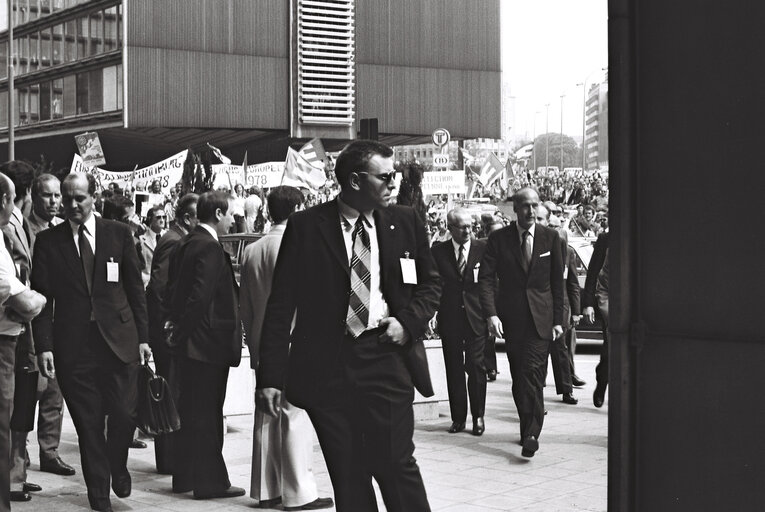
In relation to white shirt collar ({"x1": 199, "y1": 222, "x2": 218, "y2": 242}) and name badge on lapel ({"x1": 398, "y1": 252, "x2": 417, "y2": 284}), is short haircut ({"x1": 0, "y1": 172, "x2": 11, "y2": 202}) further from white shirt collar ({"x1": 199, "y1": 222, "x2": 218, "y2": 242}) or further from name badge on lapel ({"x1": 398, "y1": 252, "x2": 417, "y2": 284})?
name badge on lapel ({"x1": 398, "y1": 252, "x2": 417, "y2": 284})

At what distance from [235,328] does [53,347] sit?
1.18 m

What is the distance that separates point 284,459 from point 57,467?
1972 mm

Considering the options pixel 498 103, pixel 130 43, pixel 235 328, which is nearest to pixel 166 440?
pixel 235 328

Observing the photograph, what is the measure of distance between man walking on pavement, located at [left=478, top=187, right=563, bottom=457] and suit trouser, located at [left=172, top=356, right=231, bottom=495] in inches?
95.9

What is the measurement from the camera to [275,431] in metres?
7.75

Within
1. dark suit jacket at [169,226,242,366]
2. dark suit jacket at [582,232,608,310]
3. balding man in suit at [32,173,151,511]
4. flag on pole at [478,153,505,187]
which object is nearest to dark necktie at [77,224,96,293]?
balding man in suit at [32,173,151,511]

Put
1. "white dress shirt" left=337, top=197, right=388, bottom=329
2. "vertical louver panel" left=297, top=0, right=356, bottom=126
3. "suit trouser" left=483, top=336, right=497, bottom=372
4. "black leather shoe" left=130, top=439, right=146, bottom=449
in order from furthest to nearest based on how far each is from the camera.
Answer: "vertical louver panel" left=297, top=0, right=356, bottom=126, "suit trouser" left=483, top=336, right=497, bottom=372, "black leather shoe" left=130, top=439, right=146, bottom=449, "white dress shirt" left=337, top=197, right=388, bottom=329

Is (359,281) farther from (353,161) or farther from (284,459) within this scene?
(284,459)

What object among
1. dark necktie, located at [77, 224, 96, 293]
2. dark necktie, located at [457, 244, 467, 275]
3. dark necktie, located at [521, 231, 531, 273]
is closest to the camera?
dark necktie, located at [77, 224, 96, 293]

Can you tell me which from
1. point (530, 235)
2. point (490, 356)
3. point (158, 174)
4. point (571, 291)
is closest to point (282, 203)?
point (530, 235)

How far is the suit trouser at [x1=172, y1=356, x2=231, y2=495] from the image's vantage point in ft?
25.7

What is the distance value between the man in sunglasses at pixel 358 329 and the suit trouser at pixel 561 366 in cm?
744

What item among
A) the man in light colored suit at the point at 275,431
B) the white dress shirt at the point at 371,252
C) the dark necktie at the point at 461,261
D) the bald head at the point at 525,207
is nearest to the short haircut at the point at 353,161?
the white dress shirt at the point at 371,252

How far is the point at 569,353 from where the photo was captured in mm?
13117
